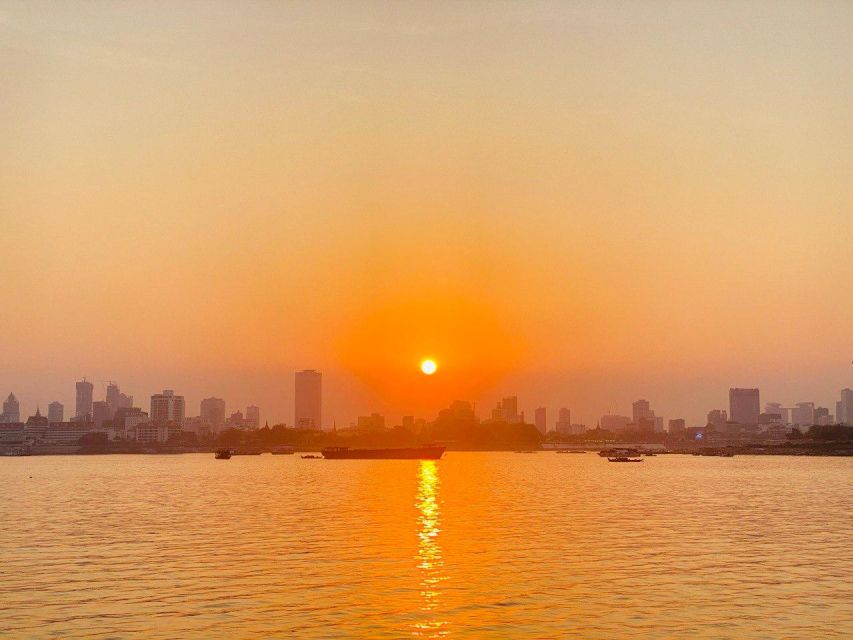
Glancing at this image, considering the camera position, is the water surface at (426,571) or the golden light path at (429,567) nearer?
Result: the golden light path at (429,567)

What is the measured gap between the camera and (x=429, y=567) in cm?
4900

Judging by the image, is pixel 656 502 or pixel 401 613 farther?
pixel 656 502

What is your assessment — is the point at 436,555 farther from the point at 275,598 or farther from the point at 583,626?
the point at 583,626

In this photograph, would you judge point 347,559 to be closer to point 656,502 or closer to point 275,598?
point 275,598

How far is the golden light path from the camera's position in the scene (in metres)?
33.6

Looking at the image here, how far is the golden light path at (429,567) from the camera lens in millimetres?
33625

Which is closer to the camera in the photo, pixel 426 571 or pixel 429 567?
pixel 426 571

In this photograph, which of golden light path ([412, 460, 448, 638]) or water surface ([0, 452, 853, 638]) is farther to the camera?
water surface ([0, 452, 853, 638])

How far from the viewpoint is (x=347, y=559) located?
171 ft

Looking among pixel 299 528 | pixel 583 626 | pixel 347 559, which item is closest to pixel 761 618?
pixel 583 626

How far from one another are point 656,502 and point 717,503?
6.45 metres

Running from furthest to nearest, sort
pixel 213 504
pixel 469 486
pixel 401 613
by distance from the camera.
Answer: pixel 469 486
pixel 213 504
pixel 401 613

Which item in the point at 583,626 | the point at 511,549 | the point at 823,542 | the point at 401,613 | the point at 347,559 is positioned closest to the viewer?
the point at 583,626

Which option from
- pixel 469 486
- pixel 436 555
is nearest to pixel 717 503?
pixel 469 486
